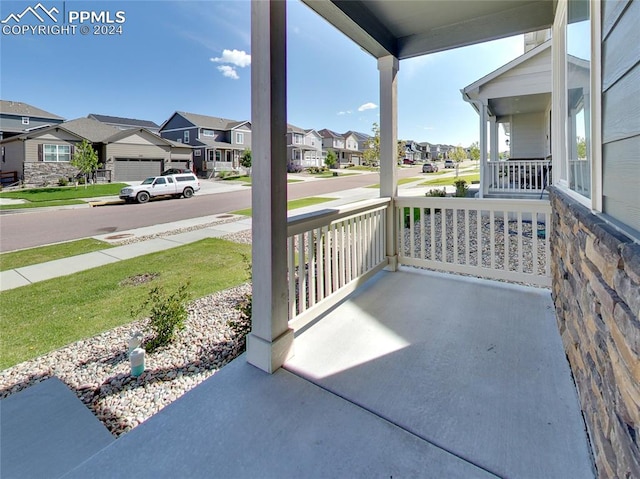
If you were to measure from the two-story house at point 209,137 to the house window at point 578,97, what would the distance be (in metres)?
25.5

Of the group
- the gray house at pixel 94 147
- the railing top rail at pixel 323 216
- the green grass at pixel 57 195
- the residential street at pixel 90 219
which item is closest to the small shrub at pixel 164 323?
the railing top rail at pixel 323 216

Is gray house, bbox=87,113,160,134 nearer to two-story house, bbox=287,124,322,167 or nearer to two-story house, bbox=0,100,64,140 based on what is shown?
two-story house, bbox=0,100,64,140

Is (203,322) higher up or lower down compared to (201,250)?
lower down

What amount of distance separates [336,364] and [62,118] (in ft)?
116

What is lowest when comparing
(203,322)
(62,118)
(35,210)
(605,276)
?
(203,322)

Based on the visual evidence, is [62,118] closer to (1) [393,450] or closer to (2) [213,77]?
(2) [213,77]

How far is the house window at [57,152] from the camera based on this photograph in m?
19.3

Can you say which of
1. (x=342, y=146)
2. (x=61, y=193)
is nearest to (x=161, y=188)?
(x=61, y=193)

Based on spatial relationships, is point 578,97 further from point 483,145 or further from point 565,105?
point 483,145

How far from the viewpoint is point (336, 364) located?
78.5 inches

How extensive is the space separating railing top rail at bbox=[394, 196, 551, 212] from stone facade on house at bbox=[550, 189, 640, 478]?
4.96 feet

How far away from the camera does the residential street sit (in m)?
7.72

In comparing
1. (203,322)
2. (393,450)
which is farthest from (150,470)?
(203,322)

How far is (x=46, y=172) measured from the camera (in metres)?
19.2
